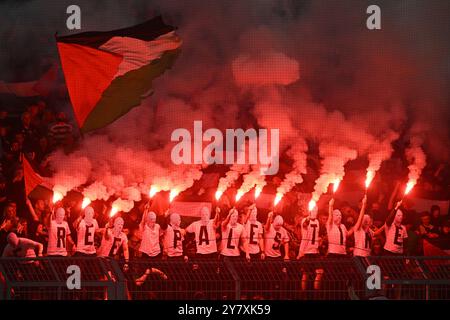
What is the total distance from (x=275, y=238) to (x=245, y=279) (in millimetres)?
1726

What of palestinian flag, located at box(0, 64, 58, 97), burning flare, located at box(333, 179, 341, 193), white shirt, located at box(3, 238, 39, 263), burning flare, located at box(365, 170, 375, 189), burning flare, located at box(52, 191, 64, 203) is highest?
palestinian flag, located at box(0, 64, 58, 97)

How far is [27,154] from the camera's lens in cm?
1750

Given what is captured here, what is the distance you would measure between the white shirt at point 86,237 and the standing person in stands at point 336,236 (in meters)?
3.65

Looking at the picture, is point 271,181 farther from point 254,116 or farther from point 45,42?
point 45,42

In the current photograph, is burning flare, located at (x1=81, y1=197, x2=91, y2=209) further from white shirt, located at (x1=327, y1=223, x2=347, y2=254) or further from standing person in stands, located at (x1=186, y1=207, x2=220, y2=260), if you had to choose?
white shirt, located at (x1=327, y1=223, x2=347, y2=254)

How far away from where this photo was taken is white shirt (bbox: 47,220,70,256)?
1673 cm

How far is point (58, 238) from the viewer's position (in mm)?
16750

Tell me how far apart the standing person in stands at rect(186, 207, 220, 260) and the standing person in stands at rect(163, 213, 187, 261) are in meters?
0.19

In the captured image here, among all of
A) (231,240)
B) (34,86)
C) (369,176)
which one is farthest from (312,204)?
(34,86)

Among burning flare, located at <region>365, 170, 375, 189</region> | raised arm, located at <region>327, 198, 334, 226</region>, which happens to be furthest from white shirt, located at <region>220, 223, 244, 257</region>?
burning flare, located at <region>365, 170, 375, 189</region>

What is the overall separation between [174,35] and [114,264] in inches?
202

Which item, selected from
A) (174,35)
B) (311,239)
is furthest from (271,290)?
(174,35)

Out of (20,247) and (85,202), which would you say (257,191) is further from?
(20,247)

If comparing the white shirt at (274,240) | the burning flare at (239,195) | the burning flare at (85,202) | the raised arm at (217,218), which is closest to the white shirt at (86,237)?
the burning flare at (85,202)
